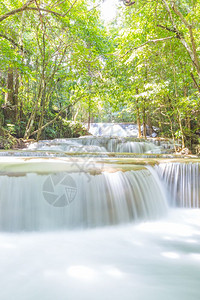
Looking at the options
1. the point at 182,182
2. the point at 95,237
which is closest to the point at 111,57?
the point at 182,182

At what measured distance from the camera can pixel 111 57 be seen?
768 cm

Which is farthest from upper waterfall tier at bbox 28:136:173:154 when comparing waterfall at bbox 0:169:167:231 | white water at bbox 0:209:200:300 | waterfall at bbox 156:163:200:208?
white water at bbox 0:209:200:300

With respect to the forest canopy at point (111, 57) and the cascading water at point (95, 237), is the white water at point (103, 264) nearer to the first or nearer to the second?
the cascading water at point (95, 237)

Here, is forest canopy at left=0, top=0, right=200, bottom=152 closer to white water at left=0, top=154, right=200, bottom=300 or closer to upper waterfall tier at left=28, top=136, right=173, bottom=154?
upper waterfall tier at left=28, top=136, right=173, bottom=154

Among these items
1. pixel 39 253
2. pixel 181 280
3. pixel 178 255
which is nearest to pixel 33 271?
pixel 39 253

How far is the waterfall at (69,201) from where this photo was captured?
263 cm

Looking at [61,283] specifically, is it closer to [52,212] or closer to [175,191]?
[52,212]

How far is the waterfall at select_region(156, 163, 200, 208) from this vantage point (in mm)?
4020

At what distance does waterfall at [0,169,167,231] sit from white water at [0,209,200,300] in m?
0.15

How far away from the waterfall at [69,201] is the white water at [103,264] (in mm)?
152

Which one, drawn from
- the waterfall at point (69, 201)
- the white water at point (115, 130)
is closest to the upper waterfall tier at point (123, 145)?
the waterfall at point (69, 201)

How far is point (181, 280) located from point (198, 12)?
6.60 m

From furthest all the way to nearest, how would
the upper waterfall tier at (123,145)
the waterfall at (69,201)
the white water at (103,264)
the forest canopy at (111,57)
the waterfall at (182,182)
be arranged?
1. the upper waterfall tier at (123,145)
2. the forest canopy at (111,57)
3. the waterfall at (182,182)
4. the waterfall at (69,201)
5. the white water at (103,264)

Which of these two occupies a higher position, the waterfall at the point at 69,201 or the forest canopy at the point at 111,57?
the forest canopy at the point at 111,57
